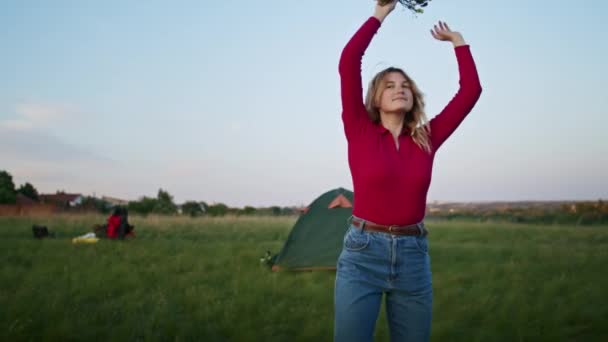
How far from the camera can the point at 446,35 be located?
2686 millimetres

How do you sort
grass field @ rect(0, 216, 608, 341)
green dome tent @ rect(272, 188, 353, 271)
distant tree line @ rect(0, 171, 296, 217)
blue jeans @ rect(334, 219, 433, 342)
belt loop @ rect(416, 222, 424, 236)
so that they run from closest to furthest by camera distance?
blue jeans @ rect(334, 219, 433, 342) → belt loop @ rect(416, 222, 424, 236) → grass field @ rect(0, 216, 608, 341) → green dome tent @ rect(272, 188, 353, 271) → distant tree line @ rect(0, 171, 296, 217)

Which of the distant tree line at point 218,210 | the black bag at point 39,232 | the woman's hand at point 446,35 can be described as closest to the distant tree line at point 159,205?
the distant tree line at point 218,210

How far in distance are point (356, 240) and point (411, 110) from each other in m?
0.71

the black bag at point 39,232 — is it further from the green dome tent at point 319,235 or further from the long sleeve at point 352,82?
the long sleeve at point 352,82

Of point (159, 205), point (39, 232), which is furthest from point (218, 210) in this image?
point (39, 232)

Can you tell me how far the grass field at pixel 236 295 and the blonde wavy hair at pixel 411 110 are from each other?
2.66 meters

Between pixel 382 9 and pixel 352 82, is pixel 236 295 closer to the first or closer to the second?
pixel 352 82

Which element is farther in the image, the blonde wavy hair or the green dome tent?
the green dome tent

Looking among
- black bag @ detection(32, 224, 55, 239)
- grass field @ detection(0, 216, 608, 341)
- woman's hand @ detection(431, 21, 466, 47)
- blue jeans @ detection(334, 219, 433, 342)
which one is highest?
woman's hand @ detection(431, 21, 466, 47)

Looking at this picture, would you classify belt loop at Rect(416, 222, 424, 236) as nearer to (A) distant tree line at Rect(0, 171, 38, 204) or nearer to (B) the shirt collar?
(B) the shirt collar

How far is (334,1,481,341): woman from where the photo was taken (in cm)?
224

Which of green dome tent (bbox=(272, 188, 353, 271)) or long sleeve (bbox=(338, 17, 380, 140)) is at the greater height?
long sleeve (bbox=(338, 17, 380, 140))

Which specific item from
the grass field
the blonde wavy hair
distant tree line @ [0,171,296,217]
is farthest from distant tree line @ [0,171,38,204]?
the blonde wavy hair

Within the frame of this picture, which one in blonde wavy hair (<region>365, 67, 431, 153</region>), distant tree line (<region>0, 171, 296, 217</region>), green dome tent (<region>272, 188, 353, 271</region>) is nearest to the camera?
blonde wavy hair (<region>365, 67, 431, 153</region>)
